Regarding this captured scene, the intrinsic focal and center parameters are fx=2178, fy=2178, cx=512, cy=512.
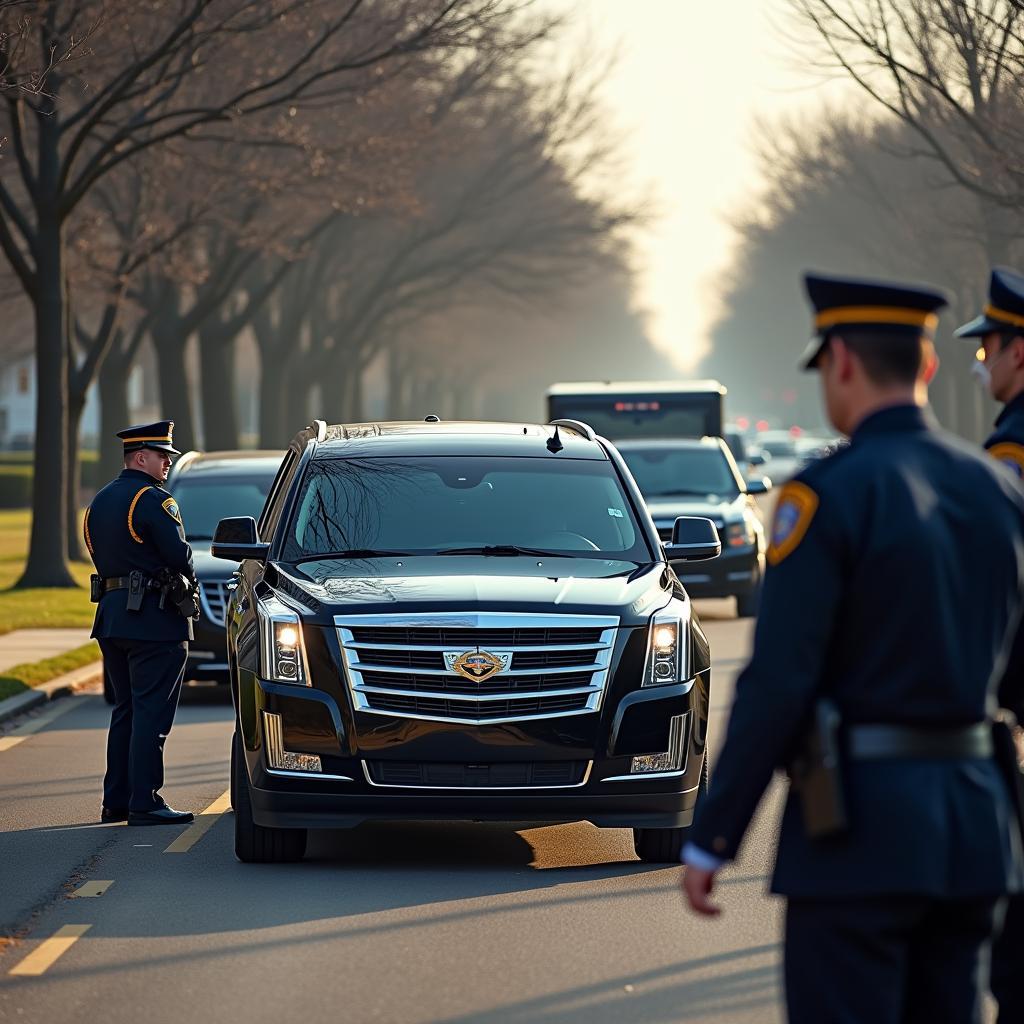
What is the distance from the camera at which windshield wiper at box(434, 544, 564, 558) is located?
9758 mm

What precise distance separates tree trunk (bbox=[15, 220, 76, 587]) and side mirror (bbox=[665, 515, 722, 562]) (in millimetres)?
17482

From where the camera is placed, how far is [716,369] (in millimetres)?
166250

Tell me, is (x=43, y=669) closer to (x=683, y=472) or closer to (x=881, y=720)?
(x=683, y=472)

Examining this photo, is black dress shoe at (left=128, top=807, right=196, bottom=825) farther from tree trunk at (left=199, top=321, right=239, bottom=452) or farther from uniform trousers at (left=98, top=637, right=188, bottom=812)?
tree trunk at (left=199, top=321, right=239, bottom=452)

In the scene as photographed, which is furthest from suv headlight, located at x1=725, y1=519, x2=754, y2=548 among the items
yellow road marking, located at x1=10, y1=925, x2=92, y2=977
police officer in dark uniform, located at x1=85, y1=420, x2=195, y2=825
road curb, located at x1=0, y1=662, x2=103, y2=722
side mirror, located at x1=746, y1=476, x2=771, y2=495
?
yellow road marking, located at x1=10, y1=925, x2=92, y2=977

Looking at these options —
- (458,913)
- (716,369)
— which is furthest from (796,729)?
(716,369)

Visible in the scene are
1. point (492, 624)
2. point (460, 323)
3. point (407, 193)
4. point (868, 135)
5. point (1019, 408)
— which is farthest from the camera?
point (460, 323)

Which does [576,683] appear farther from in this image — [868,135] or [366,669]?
[868,135]

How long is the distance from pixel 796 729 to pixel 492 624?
4.82m

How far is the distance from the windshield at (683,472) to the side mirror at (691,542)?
1344 cm

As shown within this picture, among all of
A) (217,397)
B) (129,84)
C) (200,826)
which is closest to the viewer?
(200,826)

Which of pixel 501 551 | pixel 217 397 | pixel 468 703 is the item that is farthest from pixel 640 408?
pixel 468 703

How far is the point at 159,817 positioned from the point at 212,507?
25.0 feet

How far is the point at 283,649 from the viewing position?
29.0 feet
